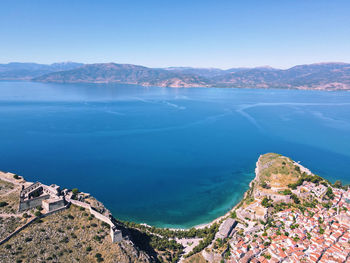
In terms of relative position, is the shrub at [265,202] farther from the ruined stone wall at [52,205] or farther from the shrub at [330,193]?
the ruined stone wall at [52,205]

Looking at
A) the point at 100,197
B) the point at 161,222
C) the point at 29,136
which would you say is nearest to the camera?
the point at 161,222

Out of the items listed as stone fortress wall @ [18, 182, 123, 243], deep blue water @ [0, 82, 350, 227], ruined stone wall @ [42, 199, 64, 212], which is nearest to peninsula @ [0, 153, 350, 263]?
ruined stone wall @ [42, 199, 64, 212]

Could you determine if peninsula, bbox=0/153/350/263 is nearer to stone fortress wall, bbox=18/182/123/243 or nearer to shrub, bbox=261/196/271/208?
shrub, bbox=261/196/271/208

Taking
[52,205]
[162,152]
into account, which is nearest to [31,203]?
[52,205]

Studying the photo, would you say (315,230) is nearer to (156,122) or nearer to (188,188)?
(188,188)

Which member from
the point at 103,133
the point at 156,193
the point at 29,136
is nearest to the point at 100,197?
the point at 156,193

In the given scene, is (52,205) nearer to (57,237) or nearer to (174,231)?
(57,237)

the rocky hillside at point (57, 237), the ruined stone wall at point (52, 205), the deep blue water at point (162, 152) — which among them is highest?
the ruined stone wall at point (52, 205)

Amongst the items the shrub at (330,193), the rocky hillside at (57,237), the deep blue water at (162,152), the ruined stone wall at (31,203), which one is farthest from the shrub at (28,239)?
the shrub at (330,193)
